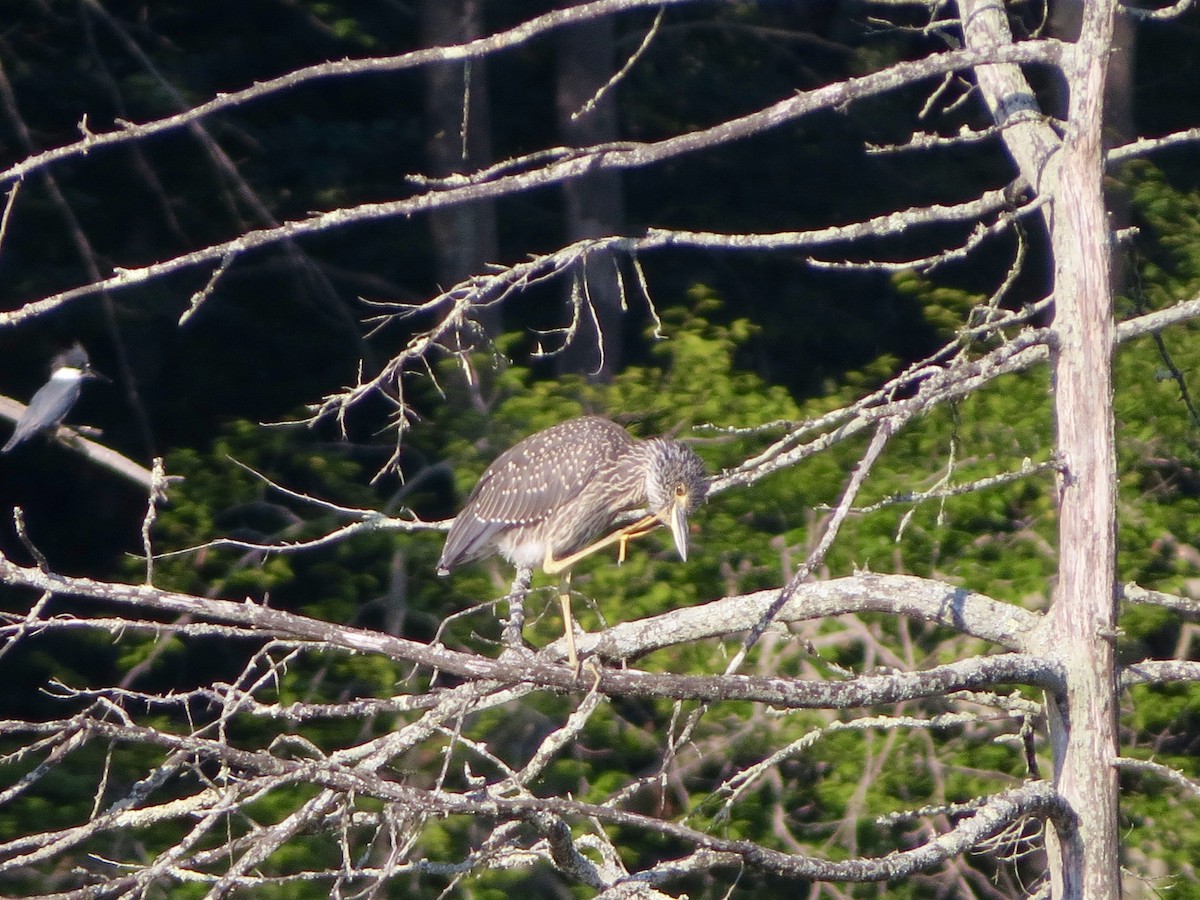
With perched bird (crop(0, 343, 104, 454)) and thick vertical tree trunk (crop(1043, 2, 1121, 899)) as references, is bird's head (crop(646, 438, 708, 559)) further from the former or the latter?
perched bird (crop(0, 343, 104, 454))

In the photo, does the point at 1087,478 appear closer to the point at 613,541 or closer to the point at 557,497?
the point at 613,541

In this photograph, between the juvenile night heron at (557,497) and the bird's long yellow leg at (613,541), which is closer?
the bird's long yellow leg at (613,541)

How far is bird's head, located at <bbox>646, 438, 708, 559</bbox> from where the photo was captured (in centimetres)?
468

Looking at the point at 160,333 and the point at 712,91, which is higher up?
the point at 712,91

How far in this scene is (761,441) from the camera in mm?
8008

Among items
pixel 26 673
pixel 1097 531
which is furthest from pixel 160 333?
pixel 1097 531

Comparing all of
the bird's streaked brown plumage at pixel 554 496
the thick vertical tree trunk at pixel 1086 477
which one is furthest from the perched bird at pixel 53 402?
the thick vertical tree trunk at pixel 1086 477

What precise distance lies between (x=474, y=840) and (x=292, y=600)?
1469 millimetres

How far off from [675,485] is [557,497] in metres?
0.53

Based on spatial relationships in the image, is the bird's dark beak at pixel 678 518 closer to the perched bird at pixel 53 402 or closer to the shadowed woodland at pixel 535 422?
the shadowed woodland at pixel 535 422

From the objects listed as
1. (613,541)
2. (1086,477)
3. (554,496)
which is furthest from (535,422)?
(1086,477)

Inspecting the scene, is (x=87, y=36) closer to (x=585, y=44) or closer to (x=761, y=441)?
(x=585, y=44)

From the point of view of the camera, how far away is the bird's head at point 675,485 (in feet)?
15.4

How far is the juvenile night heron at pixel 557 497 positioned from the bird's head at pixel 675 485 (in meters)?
0.03
